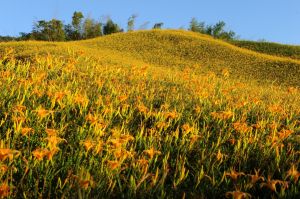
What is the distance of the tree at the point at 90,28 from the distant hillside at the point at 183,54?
10123 millimetres

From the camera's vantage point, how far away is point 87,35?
33562mm

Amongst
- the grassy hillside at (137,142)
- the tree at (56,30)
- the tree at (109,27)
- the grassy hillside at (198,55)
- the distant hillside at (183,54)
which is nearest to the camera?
the grassy hillside at (137,142)

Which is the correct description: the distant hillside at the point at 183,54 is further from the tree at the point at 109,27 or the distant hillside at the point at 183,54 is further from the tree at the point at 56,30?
the tree at the point at 109,27

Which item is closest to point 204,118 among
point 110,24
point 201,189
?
point 201,189

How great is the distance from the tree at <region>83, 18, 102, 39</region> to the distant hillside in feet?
33.2

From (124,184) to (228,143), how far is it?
82.0 inches

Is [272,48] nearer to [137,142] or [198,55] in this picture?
[198,55]

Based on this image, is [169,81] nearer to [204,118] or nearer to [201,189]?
[204,118]

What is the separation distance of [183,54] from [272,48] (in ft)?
19.4

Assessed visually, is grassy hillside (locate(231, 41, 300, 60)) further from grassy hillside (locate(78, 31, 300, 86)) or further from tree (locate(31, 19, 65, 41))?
tree (locate(31, 19, 65, 41))

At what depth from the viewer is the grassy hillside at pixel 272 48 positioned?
21.6 meters

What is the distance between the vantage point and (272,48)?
22.7 metres

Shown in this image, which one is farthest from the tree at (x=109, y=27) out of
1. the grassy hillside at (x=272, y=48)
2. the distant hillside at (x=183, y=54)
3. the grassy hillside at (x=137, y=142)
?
the grassy hillside at (x=137, y=142)

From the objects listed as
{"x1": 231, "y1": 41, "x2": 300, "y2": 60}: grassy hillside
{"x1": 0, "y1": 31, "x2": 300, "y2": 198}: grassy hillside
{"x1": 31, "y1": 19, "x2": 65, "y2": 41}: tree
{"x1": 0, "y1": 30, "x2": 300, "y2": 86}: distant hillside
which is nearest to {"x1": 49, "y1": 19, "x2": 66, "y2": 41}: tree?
{"x1": 31, "y1": 19, "x2": 65, "y2": 41}: tree
